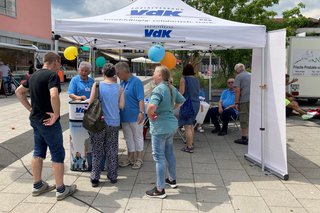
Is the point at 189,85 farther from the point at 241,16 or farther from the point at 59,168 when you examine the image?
the point at 241,16

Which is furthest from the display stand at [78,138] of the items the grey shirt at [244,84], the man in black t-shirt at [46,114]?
the grey shirt at [244,84]

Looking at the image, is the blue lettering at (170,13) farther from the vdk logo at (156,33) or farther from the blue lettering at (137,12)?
the vdk logo at (156,33)

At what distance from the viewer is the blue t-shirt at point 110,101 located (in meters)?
4.18

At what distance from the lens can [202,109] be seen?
738 centimetres

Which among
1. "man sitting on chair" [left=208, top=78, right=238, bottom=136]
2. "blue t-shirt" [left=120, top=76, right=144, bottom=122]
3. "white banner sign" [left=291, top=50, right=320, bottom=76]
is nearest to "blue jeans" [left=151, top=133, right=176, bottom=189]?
"blue t-shirt" [left=120, top=76, right=144, bottom=122]

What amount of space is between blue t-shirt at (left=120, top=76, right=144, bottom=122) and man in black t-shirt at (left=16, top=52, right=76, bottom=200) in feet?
4.15

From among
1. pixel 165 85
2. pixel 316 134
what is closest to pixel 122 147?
pixel 165 85

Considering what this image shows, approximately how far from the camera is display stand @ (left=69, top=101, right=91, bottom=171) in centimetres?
457

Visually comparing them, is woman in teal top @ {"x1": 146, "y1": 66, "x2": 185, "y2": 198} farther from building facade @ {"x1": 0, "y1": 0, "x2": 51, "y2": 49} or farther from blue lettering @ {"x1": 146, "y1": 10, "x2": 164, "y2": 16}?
building facade @ {"x1": 0, "y1": 0, "x2": 51, "y2": 49}

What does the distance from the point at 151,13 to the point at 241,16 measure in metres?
8.79

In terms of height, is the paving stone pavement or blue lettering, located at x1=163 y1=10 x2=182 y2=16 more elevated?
blue lettering, located at x1=163 y1=10 x2=182 y2=16

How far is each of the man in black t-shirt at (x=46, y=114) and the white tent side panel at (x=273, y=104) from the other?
3.01 m

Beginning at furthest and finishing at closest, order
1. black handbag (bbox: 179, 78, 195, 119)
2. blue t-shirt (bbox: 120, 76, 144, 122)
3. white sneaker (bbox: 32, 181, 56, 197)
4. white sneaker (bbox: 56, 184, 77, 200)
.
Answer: black handbag (bbox: 179, 78, 195, 119), blue t-shirt (bbox: 120, 76, 144, 122), white sneaker (bbox: 32, 181, 56, 197), white sneaker (bbox: 56, 184, 77, 200)

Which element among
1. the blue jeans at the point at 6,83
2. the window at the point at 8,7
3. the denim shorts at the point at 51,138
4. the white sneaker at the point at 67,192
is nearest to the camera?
the denim shorts at the point at 51,138
